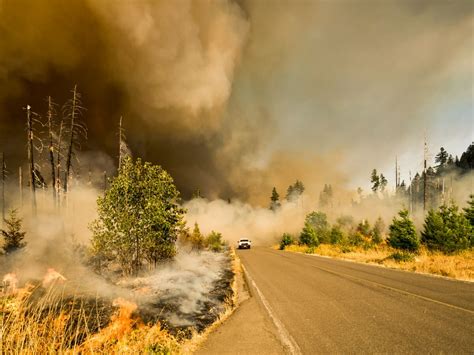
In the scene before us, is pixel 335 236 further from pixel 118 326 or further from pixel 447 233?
pixel 118 326

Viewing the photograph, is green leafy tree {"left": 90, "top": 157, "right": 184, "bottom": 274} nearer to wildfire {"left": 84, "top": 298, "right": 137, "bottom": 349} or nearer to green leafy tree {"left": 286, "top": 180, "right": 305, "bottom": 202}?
wildfire {"left": 84, "top": 298, "right": 137, "bottom": 349}

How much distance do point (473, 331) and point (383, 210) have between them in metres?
107

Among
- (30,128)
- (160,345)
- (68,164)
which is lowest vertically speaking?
(160,345)

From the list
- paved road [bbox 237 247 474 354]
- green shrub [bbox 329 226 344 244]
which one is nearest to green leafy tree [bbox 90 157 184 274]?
paved road [bbox 237 247 474 354]

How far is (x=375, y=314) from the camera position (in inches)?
302

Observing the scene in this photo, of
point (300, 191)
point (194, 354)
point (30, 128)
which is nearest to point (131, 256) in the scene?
point (194, 354)

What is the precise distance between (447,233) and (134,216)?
80.4ft

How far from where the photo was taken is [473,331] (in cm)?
606

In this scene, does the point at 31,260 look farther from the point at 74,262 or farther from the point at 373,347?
the point at 373,347

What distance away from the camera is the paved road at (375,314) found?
5.64m

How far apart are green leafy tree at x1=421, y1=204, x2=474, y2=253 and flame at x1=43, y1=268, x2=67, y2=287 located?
2745cm

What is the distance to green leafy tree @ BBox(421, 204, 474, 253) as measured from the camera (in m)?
24.5

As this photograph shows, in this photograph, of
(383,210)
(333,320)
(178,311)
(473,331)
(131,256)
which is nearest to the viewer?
(473,331)

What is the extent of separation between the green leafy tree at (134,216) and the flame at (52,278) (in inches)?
100
